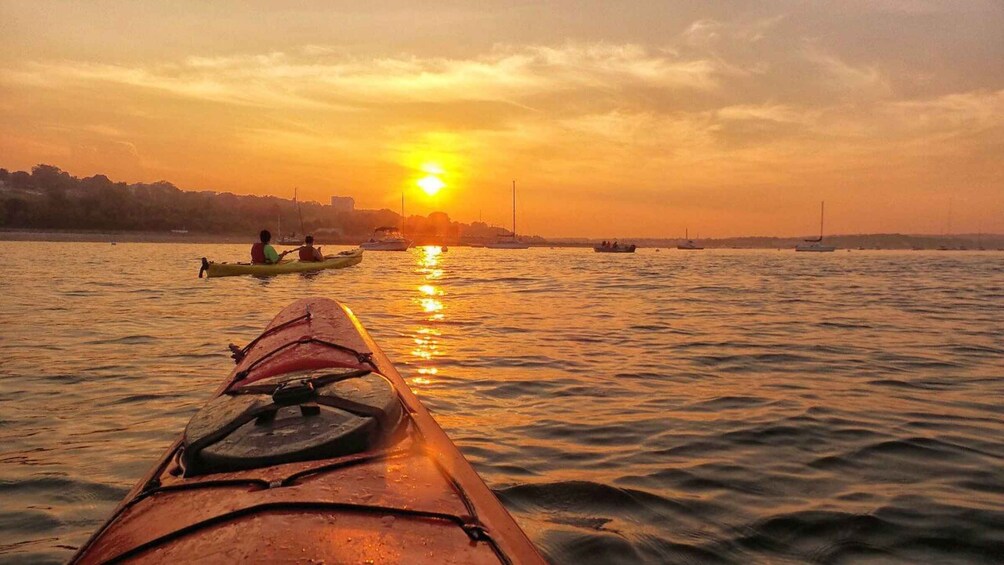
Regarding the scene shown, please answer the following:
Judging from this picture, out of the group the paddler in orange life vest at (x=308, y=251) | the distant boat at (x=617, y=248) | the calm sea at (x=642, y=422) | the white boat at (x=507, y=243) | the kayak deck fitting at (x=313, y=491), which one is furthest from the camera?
the white boat at (x=507, y=243)

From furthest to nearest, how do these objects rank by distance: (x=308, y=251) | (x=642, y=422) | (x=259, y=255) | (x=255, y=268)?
(x=308, y=251)
(x=259, y=255)
(x=255, y=268)
(x=642, y=422)

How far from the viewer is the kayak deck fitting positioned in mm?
1902

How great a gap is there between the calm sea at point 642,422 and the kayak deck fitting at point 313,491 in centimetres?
128

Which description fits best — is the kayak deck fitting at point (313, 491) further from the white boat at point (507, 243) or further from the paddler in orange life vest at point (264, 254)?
the white boat at point (507, 243)

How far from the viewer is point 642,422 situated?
6016 millimetres

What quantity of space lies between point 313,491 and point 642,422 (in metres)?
4.31

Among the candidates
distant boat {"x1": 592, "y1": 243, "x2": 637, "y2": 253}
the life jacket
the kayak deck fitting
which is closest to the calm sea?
the kayak deck fitting

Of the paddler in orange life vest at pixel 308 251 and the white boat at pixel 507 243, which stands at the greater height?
the white boat at pixel 507 243

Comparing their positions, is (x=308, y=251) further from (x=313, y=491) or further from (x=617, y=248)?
(x=617, y=248)

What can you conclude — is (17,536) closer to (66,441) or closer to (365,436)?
(66,441)

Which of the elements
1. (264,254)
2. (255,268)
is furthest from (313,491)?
(264,254)

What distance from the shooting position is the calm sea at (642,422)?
3.80 metres

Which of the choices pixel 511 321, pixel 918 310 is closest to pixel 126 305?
pixel 511 321

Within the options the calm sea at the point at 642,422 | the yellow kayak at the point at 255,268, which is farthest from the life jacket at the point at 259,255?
the calm sea at the point at 642,422
